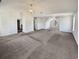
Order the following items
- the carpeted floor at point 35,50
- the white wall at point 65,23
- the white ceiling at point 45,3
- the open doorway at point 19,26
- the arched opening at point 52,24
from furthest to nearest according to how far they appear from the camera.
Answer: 1. the arched opening at point 52,24
2. the white wall at point 65,23
3. the open doorway at point 19,26
4. the white ceiling at point 45,3
5. the carpeted floor at point 35,50

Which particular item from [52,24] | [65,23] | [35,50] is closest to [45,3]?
[35,50]

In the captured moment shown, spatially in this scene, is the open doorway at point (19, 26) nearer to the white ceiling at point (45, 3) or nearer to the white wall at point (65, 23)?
the white ceiling at point (45, 3)

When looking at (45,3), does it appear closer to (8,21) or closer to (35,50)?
(35,50)

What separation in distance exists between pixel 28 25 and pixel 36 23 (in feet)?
3.33

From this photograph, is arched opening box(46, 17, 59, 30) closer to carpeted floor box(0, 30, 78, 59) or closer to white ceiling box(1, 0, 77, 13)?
white ceiling box(1, 0, 77, 13)

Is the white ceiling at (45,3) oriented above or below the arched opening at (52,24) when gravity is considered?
above

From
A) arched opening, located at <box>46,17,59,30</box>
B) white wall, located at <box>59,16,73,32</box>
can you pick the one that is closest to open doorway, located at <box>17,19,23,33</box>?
arched opening, located at <box>46,17,59,30</box>

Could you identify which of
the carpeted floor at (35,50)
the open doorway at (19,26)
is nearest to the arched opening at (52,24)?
the open doorway at (19,26)

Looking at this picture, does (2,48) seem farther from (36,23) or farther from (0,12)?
(36,23)

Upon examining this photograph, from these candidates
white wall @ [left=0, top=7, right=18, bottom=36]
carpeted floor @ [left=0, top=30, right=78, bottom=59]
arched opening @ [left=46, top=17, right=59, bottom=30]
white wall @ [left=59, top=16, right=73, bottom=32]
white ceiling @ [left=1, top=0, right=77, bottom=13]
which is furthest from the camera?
arched opening @ [left=46, top=17, right=59, bottom=30]

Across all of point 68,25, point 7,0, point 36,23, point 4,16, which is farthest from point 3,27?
point 68,25

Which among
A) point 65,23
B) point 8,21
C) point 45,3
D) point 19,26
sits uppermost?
point 45,3

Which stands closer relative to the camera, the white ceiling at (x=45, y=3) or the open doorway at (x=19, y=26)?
the white ceiling at (x=45, y=3)

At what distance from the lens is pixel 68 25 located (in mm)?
10156
